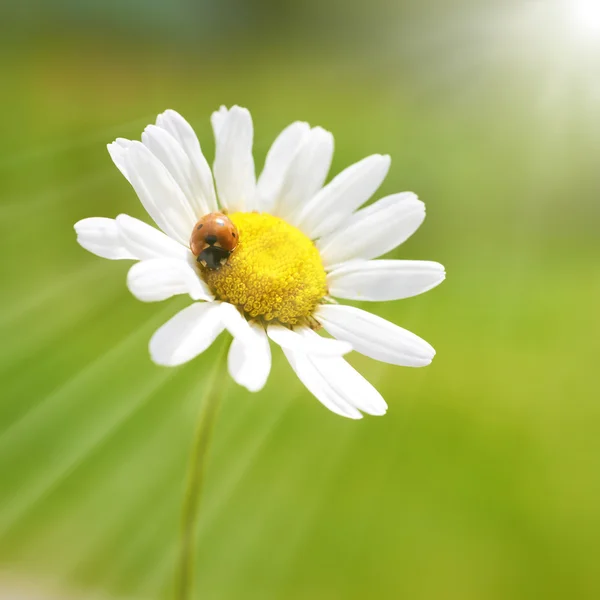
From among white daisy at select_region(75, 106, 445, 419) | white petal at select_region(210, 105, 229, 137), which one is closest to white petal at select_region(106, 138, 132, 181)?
white daisy at select_region(75, 106, 445, 419)

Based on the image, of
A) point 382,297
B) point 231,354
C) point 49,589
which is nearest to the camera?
point 231,354

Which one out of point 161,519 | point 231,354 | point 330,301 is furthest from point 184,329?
point 161,519

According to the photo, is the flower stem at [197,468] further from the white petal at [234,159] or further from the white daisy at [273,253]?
the white petal at [234,159]

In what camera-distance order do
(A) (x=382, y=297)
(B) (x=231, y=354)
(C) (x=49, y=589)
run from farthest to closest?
(C) (x=49, y=589), (A) (x=382, y=297), (B) (x=231, y=354)

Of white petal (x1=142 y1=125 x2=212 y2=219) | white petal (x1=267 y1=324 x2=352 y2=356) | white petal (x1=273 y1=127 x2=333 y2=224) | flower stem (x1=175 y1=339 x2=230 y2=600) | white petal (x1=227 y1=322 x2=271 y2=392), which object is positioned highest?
white petal (x1=273 y1=127 x2=333 y2=224)

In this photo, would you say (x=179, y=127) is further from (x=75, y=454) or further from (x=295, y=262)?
(x=75, y=454)

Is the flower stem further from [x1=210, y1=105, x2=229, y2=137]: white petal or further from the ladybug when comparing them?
[x1=210, y1=105, x2=229, y2=137]: white petal

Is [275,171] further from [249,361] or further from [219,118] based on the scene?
[249,361]

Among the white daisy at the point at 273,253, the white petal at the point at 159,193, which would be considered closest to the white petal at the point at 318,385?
the white daisy at the point at 273,253
